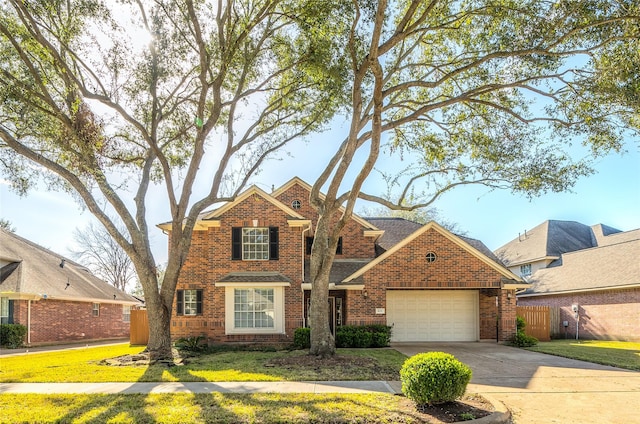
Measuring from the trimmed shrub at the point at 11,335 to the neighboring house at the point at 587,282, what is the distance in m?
23.8

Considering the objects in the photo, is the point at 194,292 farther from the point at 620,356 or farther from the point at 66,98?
the point at 620,356

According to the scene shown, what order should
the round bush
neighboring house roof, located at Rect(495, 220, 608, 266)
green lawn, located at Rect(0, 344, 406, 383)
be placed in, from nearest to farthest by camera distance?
1. the round bush
2. green lawn, located at Rect(0, 344, 406, 383)
3. neighboring house roof, located at Rect(495, 220, 608, 266)

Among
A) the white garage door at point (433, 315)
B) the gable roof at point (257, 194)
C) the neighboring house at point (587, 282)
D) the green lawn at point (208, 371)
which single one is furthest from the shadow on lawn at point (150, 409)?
the neighboring house at point (587, 282)

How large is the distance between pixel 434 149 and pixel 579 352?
854 centimetres

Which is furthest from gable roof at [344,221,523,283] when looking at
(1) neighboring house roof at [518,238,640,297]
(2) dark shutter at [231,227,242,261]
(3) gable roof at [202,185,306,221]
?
(1) neighboring house roof at [518,238,640,297]

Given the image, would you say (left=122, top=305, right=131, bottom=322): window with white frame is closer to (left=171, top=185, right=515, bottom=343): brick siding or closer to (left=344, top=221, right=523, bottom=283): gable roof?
(left=171, top=185, right=515, bottom=343): brick siding

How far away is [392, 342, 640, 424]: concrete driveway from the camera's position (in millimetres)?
7293

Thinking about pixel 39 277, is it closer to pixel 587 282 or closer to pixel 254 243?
pixel 254 243

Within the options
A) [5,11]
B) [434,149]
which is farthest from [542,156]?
[5,11]

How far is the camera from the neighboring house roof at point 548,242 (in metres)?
29.6

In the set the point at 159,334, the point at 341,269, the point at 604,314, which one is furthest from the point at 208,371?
the point at 604,314

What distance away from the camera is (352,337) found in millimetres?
16750

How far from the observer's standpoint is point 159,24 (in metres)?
13.6

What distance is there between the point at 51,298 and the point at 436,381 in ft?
65.4
